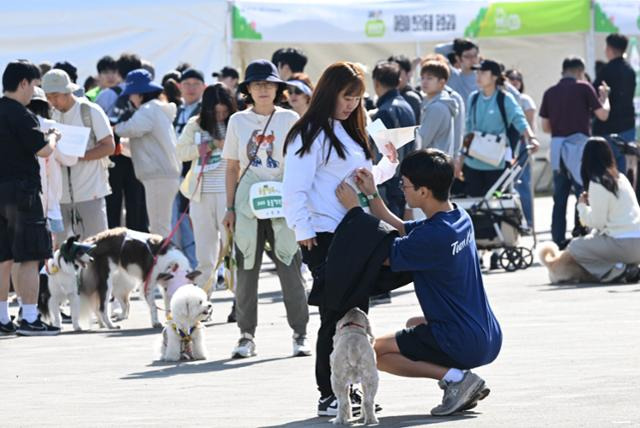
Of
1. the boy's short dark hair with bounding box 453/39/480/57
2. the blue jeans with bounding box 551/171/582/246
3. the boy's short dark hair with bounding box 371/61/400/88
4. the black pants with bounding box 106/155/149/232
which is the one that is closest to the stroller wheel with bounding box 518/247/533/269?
the blue jeans with bounding box 551/171/582/246

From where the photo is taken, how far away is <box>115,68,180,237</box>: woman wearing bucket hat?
14.3 metres

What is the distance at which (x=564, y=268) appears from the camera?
1420 centimetres

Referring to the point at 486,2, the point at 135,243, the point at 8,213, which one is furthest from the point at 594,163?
the point at 486,2

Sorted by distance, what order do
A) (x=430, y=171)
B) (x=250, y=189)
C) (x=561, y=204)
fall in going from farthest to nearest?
(x=561, y=204)
(x=250, y=189)
(x=430, y=171)

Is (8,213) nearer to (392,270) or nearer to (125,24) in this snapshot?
(392,270)

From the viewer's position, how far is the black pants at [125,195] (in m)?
16.3

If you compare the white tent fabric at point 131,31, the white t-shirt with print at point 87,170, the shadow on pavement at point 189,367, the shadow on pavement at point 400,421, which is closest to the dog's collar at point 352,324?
the shadow on pavement at point 400,421

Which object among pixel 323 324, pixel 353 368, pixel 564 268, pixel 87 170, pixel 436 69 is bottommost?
pixel 564 268

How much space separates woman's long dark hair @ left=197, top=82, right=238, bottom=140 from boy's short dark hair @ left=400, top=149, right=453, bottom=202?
4751mm

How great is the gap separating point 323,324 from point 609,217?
6902 millimetres

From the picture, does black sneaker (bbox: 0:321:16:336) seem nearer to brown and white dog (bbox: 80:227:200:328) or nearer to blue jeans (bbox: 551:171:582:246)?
brown and white dog (bbox: 80:227:200:328)

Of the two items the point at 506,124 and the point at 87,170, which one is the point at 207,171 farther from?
the point at 506,124

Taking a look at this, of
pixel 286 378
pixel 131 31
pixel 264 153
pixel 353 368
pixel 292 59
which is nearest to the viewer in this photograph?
pixel 353 368

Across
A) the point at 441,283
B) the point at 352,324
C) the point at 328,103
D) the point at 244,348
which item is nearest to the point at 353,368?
the point at 352,324
